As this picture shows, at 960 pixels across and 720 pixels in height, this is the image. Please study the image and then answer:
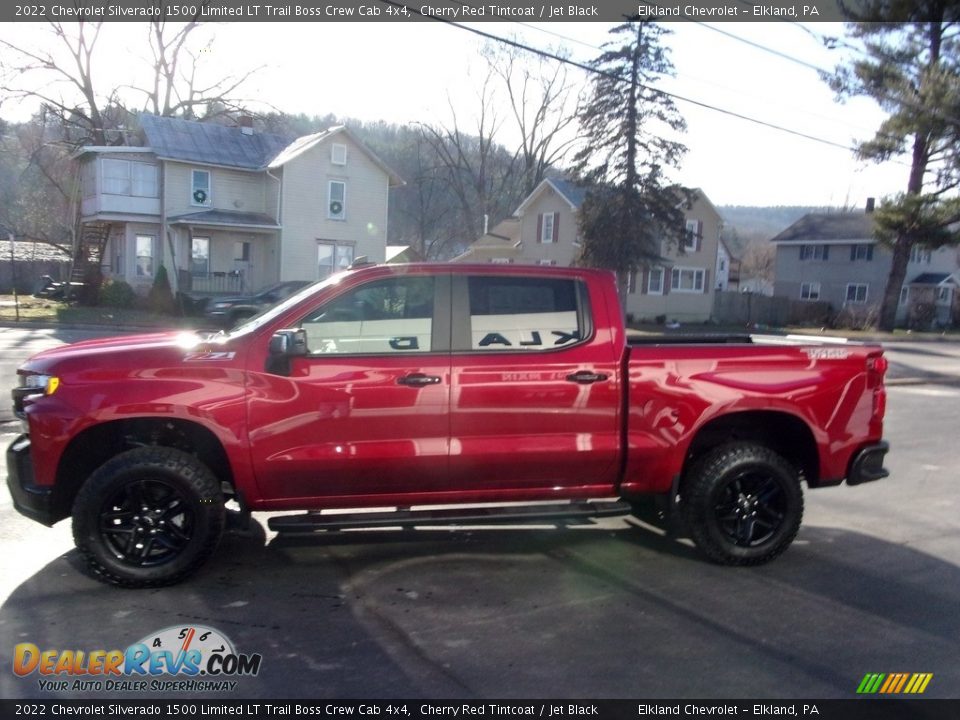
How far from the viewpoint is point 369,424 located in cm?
496

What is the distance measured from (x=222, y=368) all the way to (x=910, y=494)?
6.50 m

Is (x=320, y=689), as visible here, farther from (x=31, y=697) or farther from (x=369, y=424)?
(x=369, y=424)

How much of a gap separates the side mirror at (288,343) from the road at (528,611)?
138 cm

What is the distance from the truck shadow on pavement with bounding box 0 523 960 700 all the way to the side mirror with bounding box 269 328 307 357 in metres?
1.38

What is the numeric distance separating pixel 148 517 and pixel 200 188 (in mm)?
34876

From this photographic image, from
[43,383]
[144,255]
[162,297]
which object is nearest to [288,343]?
[43,383]

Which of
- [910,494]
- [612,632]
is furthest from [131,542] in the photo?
[910,494]

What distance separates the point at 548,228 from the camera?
4691 centimetres

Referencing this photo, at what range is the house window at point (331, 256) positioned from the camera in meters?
38.5

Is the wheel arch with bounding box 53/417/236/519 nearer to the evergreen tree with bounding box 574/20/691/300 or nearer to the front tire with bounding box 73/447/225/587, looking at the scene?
the front tire with bounding box 73/447/225/587

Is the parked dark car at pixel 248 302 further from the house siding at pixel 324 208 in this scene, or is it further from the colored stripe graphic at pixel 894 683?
the colored stripe graphic at pixel 894 683

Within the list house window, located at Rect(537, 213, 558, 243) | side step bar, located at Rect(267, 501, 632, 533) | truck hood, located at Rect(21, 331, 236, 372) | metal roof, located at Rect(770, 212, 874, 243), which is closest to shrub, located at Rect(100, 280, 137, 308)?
house window, located at Rect(537, 213, 558, 243)

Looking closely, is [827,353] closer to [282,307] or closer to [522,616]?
[522,616]

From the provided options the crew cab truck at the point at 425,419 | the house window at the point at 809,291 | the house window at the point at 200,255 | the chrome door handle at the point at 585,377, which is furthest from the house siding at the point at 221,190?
the house window at the point at 809,291
